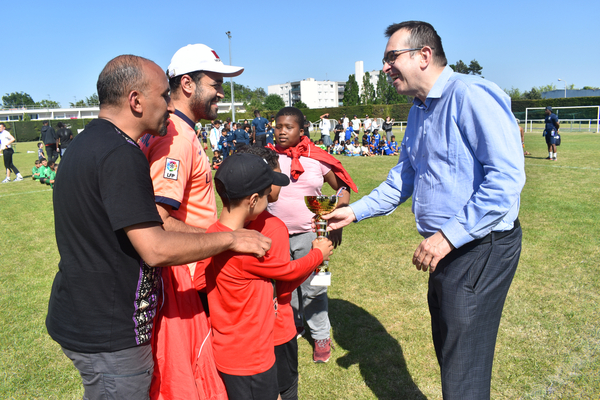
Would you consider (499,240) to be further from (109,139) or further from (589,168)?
(589,168)

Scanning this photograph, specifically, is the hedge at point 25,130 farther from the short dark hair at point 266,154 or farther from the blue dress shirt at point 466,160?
the blue dress shirt at point 466,160

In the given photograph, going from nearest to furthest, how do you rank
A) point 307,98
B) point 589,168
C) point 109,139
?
point 109,139 → point 589,168 → point 307,98

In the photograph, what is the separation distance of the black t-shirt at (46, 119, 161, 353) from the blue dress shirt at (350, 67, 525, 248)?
1.45 m

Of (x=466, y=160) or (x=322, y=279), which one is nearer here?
(x=466, y=160)

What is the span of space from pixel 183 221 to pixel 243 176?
0.53 meters

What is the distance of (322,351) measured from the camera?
13.0 feet

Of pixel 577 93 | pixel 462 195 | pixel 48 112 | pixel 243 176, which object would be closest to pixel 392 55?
pixel 462 195

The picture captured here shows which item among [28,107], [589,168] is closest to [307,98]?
[28,107]

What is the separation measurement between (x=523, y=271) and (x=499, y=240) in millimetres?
3982

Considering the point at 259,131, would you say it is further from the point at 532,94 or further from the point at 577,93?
the point at 532,94

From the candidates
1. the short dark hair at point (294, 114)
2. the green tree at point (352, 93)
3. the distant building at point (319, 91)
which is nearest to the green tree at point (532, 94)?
the green tree at point (352, 93)

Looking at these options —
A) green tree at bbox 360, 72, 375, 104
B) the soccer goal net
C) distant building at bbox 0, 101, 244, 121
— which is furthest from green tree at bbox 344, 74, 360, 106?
the soccer goal net

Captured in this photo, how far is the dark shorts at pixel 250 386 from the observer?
220 cm

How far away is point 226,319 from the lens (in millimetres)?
2184
